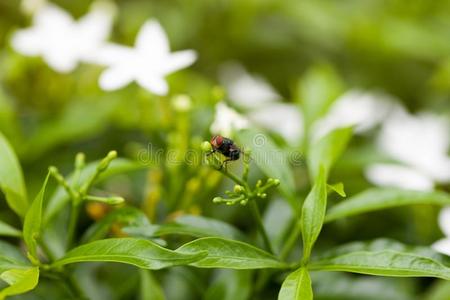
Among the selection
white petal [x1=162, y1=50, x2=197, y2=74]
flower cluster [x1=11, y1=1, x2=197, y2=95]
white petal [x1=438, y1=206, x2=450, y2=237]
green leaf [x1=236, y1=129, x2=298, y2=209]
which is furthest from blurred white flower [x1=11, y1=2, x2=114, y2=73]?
white petal [x1=438, y1=206, x2=450, y2=237]

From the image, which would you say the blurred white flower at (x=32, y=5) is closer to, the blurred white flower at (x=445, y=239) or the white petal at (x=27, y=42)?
the white petal at (x=27, y=42)

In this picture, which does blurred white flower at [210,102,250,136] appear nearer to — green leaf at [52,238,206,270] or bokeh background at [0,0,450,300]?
bokeh background at [0,0,450,300]

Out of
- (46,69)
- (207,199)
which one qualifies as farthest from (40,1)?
(207,199)

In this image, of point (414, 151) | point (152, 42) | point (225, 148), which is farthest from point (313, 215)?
point (414, 151)

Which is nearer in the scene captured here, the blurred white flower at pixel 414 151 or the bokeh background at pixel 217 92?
the bokeh background at pixel 217 92

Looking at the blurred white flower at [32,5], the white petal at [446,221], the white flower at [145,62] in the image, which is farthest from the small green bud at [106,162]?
the blurred white flower at [32,5]

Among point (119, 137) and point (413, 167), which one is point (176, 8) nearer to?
point (119, 137)

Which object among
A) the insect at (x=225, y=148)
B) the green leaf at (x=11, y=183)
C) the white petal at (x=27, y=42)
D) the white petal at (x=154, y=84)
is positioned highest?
the white petal at (x=27, y=42)
